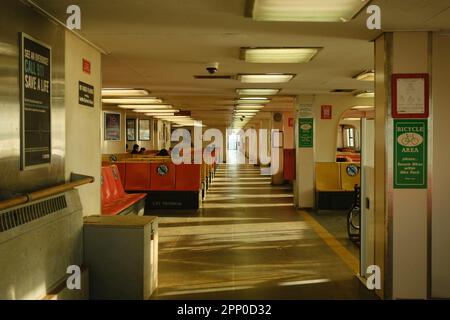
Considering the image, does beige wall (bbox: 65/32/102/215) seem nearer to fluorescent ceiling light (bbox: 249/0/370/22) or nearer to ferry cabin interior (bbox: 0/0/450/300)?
ferry cabin interior (bbox: 0/0/450/300)

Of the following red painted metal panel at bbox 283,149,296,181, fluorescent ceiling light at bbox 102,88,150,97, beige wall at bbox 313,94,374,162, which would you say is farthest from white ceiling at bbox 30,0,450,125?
red painted metal panel at bbox 283,149,296,181

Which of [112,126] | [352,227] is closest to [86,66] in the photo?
[352,227]

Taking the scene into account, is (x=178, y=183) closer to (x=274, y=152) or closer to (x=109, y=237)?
(x=109, y=237)

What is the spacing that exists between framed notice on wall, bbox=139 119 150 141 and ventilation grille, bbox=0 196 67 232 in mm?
16885

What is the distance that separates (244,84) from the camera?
8.62 m

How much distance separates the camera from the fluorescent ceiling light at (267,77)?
7.33 m

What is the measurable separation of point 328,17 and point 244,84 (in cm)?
492

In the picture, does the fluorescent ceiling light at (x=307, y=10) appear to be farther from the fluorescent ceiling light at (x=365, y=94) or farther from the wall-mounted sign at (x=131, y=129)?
the wall-mounted sign at (x=131, y=129)

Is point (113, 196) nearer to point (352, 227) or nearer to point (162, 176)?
point (162, 176)

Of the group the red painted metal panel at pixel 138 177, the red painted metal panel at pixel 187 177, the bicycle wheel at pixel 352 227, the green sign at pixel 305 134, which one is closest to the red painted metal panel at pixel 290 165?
the green sign at pixel 305 134

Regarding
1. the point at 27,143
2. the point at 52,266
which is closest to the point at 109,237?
the point at 52,266

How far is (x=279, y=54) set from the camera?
5.50 m

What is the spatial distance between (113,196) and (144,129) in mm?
13036

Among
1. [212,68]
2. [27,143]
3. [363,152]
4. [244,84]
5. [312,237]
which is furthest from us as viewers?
[244,84]
